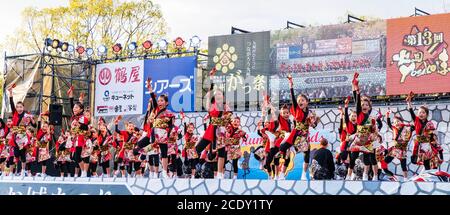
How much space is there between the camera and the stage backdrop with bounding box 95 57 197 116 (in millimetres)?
16105

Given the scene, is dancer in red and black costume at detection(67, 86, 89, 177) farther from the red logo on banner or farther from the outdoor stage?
the outdoor stage

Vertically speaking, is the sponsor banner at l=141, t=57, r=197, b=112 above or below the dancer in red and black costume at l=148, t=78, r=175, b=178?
above

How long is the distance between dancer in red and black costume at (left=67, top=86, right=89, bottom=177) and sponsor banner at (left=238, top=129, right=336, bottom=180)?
305cm

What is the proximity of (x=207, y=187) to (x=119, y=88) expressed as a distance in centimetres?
1020

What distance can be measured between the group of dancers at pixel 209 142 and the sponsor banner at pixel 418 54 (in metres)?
0.98

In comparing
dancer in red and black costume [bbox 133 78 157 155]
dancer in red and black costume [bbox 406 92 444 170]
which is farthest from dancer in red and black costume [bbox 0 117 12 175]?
dancer in red and black costume [bbox 406 92 444 170]

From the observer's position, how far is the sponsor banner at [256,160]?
14.0 meters

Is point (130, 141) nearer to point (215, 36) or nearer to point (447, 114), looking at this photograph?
point (215, 36)

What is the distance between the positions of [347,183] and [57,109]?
36.2ft

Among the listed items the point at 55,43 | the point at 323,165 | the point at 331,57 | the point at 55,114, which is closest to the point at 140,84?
the point at 55,114

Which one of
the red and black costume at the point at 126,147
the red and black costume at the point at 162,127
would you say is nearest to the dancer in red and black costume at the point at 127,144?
the red and black costume at the point at 126,147

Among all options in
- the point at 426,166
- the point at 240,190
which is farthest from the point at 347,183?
the point at 426,166

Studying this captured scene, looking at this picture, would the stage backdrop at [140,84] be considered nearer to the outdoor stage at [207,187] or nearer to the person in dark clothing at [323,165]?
the person in dark clothing at [323,165]

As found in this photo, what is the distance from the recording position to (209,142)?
1170 centimetres
